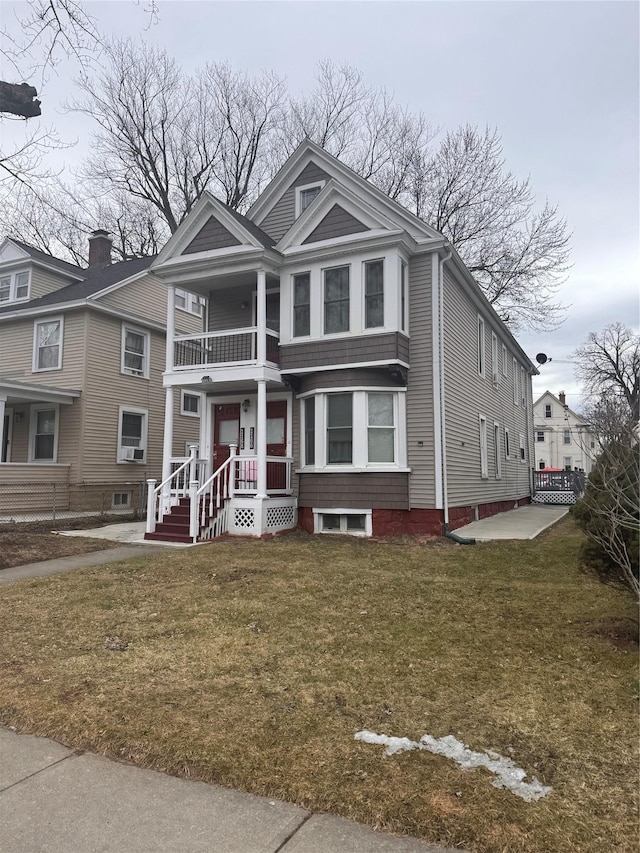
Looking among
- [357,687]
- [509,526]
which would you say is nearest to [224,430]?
[509,526]

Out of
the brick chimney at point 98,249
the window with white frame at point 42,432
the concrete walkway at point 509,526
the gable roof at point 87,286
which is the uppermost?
the brick chimney at point 98,249

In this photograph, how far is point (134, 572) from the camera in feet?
27.0

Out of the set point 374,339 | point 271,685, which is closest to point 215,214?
point 374,339

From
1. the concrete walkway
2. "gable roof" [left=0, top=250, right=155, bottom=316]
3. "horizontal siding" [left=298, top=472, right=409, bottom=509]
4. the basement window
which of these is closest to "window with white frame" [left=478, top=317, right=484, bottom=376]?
the concrete walkway

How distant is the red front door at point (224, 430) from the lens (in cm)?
1380

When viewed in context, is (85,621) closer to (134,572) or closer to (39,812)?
(134,572)

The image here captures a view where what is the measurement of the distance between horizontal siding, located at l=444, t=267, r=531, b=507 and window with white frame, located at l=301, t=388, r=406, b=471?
1.25m

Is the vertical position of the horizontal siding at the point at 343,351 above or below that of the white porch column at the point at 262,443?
above

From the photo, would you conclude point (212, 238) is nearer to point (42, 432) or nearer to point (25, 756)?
point (42, 432)

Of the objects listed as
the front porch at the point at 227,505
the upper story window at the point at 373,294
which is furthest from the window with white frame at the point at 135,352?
the upper story window at the point at 373,294

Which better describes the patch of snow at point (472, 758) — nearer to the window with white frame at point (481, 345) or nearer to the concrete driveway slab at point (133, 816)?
the concrete driveway slab at point (133, 816)

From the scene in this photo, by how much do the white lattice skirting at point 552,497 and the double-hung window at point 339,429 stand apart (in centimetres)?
1416

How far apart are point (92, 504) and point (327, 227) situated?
10931mm

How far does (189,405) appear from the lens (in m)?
21.8
